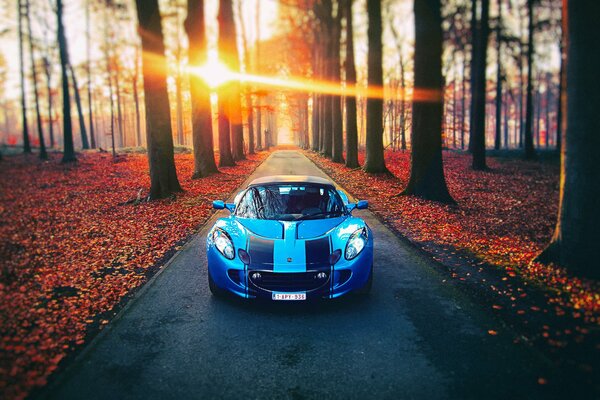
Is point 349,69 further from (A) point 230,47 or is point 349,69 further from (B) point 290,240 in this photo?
(B) point 290,240

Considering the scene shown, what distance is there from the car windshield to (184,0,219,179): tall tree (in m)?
14.4

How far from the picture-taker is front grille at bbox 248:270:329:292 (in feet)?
14.3

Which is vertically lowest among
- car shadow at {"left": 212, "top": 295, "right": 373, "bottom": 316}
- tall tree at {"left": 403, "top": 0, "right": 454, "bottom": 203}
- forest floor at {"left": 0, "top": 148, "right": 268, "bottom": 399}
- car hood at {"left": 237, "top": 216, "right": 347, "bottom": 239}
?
car shadow at {"left": 212, "top": 295, "right": 373, "bottom": 316}

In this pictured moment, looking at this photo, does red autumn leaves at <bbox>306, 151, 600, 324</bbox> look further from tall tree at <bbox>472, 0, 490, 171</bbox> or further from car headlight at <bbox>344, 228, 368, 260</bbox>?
tall tree at <bbox>472, 0, 490, 171</bbox>

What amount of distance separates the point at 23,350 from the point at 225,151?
73.8 feet

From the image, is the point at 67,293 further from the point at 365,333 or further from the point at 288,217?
the point at 365,333

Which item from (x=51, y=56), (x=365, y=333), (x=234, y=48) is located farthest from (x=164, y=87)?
(x=51, y=56)

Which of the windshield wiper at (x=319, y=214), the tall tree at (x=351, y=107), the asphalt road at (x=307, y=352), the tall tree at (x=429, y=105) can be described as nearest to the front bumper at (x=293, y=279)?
the asphalt road at (x=307, y=352)

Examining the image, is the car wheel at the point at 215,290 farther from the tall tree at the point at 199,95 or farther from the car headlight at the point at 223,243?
the tall tree at the point at 199,95

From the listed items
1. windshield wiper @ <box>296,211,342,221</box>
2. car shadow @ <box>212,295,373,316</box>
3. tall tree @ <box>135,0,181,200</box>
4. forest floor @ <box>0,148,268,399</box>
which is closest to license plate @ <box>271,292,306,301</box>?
car shadow @ <box>212,295,373,316</box>

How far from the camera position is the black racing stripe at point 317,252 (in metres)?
4.43

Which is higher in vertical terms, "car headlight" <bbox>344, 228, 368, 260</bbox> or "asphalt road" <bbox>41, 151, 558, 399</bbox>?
"car headlight" <bbox>344, 228, 368, 260</bbox>

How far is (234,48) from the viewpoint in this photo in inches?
1006

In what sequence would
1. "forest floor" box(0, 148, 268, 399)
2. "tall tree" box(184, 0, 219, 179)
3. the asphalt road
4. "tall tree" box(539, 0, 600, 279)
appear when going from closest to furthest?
the asphalt road < "forest floor" box(0, 148, 268, 399) < "tall tree" box(539, 0, 600, 279) < "tall tree" box(184, 0, 219, 179)
